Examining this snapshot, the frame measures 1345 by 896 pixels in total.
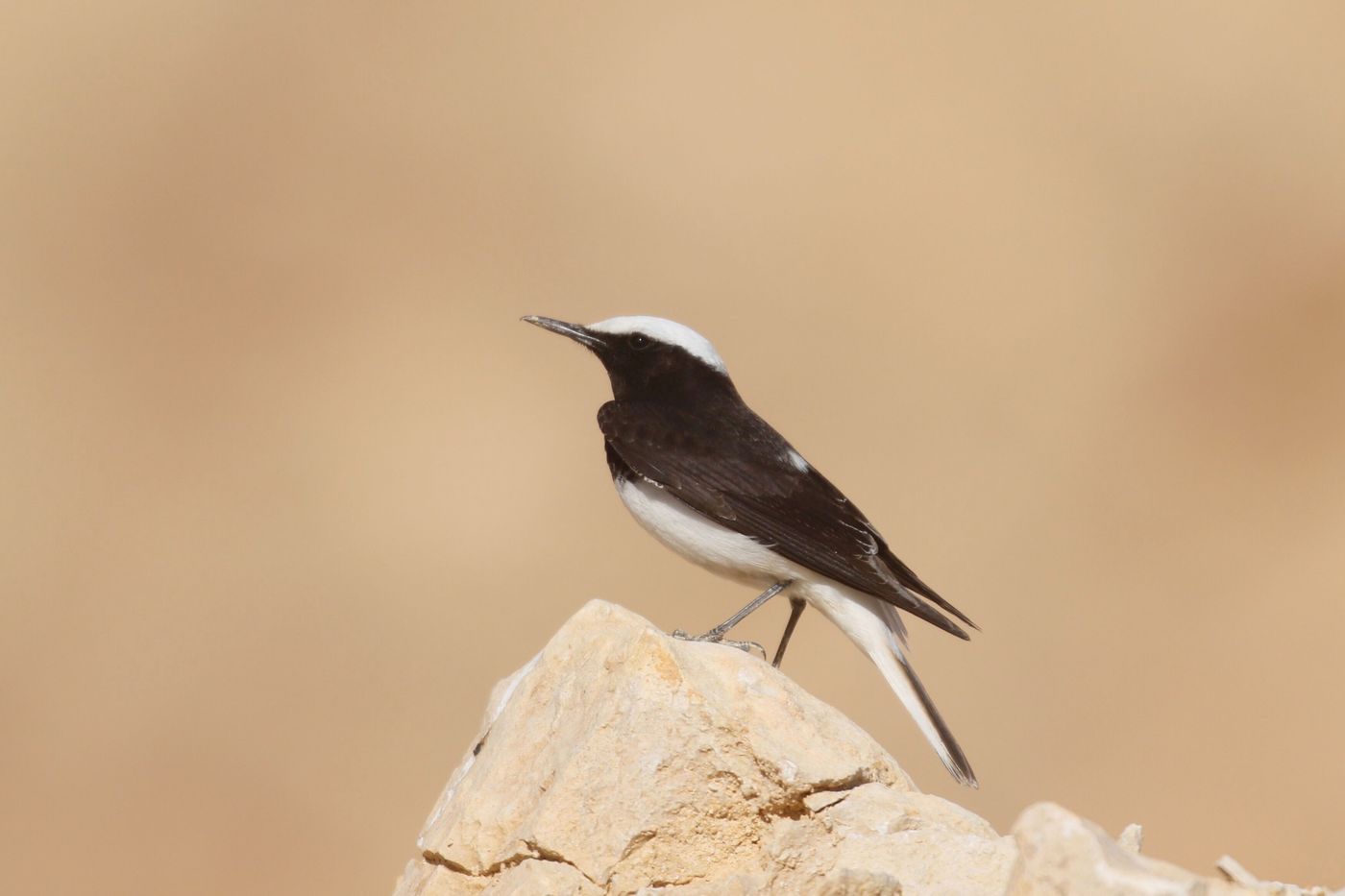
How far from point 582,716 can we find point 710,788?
1.56ft

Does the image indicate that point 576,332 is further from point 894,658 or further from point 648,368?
point 894,658

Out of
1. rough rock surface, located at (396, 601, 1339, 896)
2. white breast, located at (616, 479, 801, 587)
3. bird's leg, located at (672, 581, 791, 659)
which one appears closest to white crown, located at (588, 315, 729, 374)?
white breast, located at (616, 479, 801, 587)

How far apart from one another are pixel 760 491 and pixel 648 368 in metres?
1.00

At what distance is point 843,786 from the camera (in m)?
5.10

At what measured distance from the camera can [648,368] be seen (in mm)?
7902

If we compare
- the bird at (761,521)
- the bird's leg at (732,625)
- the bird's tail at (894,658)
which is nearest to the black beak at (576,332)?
the bird at (761,521)

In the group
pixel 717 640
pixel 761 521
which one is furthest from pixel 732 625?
pixel 761 521

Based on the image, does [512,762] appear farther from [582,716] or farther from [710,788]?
[710,788]

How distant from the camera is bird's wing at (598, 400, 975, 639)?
23.0 ft

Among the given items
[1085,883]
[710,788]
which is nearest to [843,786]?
[710,788]

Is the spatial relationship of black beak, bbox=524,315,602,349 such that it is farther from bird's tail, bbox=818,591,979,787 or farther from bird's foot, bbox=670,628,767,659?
bird's foot, bbox=670,628,767,659

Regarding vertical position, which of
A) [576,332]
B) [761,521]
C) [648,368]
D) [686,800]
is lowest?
[686,800]

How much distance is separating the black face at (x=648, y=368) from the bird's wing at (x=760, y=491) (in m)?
0.17

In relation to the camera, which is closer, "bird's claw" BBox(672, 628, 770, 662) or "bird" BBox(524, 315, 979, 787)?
"bird's claw" BBox(672, 628, 770, 662)
